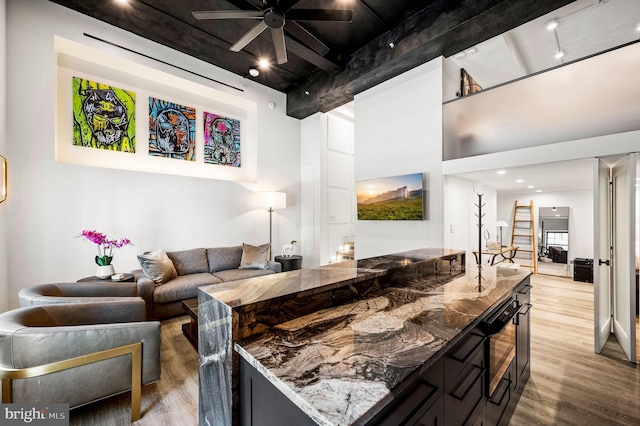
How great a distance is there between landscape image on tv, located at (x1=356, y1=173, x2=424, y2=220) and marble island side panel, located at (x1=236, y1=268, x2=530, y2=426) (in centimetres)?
229

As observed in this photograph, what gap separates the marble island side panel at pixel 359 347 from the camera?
0.68 meters

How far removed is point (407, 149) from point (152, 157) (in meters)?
4.08

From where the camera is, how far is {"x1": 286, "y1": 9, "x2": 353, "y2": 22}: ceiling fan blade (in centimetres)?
247

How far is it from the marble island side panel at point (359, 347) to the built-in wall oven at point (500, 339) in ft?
0.25

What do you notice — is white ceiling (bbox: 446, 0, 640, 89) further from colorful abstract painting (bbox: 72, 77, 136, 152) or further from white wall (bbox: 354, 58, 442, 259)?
colorful abstract painting (bbox: 72, 77, 136, 152)

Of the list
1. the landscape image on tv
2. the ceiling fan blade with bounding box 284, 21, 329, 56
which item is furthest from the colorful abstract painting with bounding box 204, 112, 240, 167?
the landscape image on tv

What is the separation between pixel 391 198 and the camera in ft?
13.5

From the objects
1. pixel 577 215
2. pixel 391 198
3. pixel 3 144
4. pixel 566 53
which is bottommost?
pixel 577 215

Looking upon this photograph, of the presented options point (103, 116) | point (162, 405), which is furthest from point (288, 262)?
point (103, 116)

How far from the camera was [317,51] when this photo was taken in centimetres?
362

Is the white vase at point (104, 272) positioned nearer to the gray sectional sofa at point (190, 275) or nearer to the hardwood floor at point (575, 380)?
the gray sectional sofa at point (190, 275)

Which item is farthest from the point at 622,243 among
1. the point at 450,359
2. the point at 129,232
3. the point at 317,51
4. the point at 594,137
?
the point at 129,232

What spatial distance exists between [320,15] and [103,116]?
3425 millimetres
